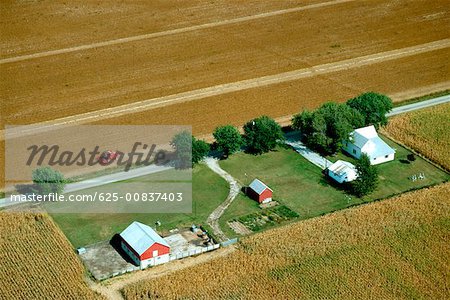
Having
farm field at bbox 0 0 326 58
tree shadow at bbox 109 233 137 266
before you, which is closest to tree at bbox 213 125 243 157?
tree shadow at bbox 109 233 137 266

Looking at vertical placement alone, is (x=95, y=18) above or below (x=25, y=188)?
above

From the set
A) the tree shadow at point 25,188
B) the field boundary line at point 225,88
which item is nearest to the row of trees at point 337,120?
the field boundary line at point 225,88

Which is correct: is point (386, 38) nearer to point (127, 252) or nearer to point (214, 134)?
point (214, 134)

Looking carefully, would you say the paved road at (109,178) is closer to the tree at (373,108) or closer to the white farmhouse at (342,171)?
the white farmhouse at (342,171)

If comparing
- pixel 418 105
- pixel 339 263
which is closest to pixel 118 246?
pixel 339 263

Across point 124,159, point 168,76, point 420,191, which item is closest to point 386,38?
point 168,76

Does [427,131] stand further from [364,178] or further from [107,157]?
[107,157]
